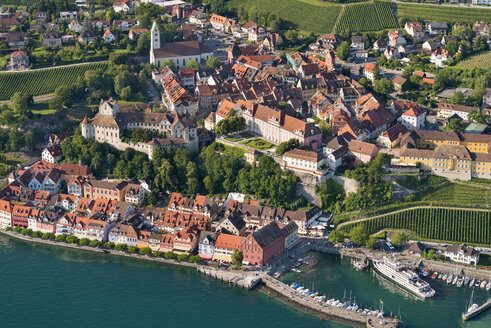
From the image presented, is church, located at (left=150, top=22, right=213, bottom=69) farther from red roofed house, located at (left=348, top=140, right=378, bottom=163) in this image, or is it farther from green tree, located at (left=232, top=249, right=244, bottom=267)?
green tree, located at (left=232, top=249, right=244, bottom=267)

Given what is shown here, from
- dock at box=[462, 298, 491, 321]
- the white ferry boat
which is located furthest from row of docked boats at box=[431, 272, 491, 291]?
dock at box=[462, 298, 491, 321]

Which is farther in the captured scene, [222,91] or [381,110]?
[222,91]

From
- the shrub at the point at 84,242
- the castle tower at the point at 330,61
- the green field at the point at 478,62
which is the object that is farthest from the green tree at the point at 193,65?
the shrub at the point at 84,242

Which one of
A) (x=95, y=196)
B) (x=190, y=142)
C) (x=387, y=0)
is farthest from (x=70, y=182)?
(x=387, y=0)

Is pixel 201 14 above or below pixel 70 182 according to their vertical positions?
above

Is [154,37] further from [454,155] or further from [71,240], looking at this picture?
[454,155]

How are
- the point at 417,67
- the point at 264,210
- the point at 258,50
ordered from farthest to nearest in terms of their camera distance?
1. the point at 258,50
2. the point at 417,67
3. the point at 264,210

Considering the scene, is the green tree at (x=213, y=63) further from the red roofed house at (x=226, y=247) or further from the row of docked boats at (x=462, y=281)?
the row of docked boats at (x=462, y=281)

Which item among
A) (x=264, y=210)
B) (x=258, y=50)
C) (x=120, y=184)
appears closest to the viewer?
(x=264, y=210)

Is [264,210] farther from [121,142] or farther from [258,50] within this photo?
[258,50]
